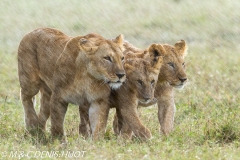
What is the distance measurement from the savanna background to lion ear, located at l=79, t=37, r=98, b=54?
2.89ft

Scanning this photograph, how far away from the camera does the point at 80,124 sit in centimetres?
778

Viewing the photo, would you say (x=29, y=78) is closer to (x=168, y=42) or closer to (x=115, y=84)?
(x=115, y=84)

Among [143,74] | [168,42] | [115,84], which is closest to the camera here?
[115,84]

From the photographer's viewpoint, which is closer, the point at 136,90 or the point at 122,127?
the point at 136,90

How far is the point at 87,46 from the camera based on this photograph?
710 cm

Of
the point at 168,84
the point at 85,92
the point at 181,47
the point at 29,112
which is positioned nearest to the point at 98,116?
the point at 85,92

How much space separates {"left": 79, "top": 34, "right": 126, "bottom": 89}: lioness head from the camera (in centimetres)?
688

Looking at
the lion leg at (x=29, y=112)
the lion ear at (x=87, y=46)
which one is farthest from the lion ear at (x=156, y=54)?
the lion leg at (x=29, y=112)

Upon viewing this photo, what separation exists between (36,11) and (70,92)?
1196 cm

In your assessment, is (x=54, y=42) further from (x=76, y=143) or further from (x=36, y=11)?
(x=36, y=11)

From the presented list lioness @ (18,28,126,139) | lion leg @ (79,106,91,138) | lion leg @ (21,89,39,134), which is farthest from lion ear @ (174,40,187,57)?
lion leg @ (21,89,39,134)

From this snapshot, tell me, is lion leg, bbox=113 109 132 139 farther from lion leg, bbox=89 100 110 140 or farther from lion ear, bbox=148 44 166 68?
lion ear, bbox=148 44 166 68

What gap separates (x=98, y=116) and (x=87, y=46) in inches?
27.0

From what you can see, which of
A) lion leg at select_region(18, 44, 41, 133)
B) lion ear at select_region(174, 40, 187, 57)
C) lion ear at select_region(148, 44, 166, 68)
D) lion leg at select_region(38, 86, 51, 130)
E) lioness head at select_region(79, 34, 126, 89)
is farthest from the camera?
lion leg at select_region(38, 86, 51, 130)
